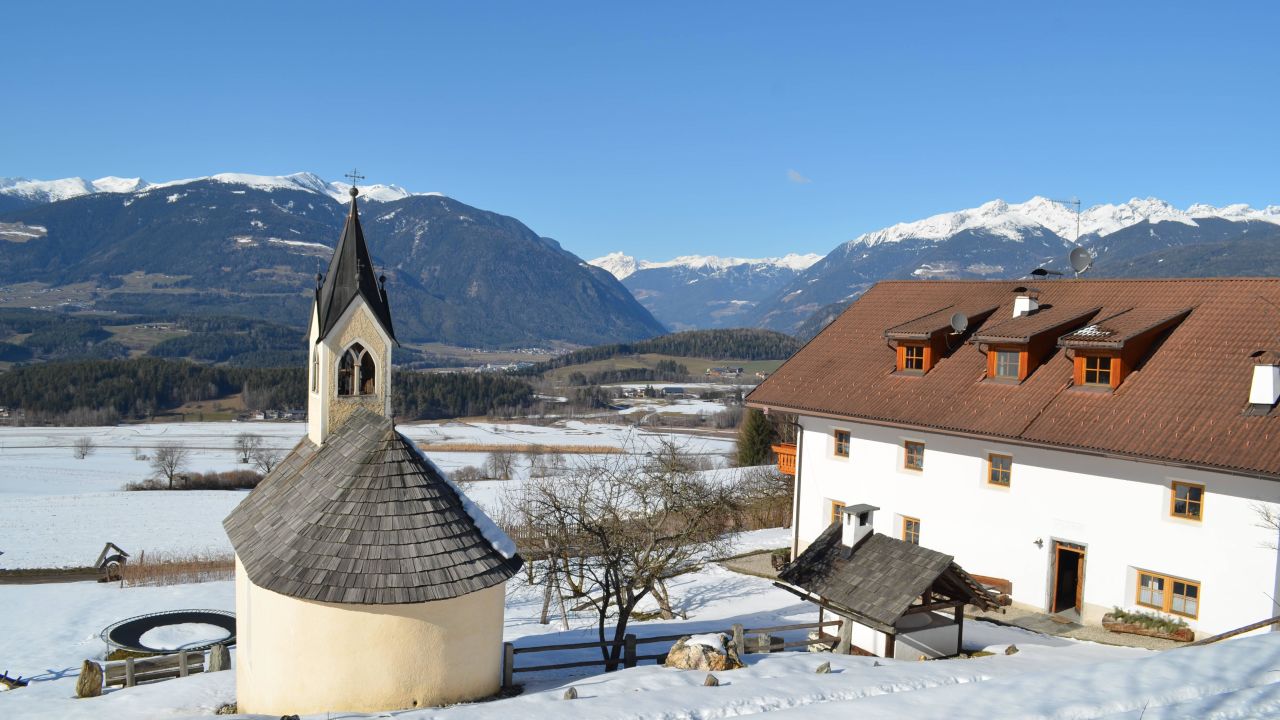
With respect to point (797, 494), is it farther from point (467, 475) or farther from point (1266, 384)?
point (467, 475)

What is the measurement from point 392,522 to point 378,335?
6.13 m

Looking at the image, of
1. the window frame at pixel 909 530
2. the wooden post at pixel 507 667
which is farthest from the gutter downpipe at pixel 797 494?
the wooden post at pixel 507 667

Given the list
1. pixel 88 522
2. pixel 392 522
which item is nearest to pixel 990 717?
pixel 392 522

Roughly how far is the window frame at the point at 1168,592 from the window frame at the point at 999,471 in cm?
380

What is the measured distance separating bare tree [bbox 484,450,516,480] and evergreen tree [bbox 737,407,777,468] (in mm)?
22860

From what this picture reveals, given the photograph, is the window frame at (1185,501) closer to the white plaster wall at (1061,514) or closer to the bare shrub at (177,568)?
the white plaster wall at (1061,514)

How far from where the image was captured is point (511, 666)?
14609 mm

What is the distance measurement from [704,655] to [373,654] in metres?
5.82

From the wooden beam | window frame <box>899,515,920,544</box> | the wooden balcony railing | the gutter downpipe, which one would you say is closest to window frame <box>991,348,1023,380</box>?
window frame <box>899,515,920,544</box>

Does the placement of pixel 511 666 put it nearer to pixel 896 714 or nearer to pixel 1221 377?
pixel 896 714

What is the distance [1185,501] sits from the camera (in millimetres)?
19141

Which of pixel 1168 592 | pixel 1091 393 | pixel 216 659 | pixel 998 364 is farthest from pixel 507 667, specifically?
pixel 998 364

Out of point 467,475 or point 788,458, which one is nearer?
point 788,458

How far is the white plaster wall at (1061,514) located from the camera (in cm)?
1820
